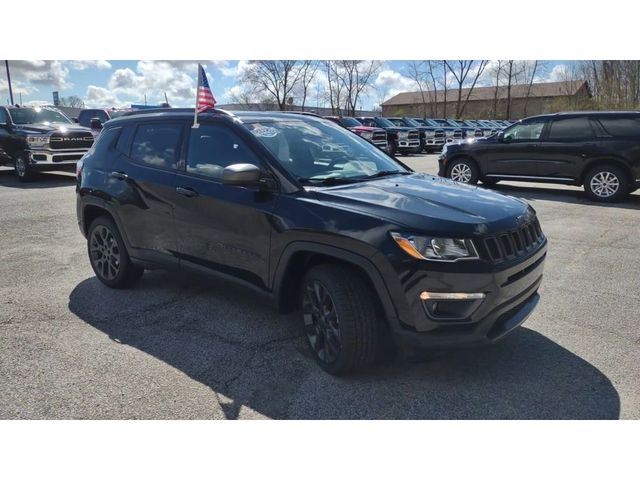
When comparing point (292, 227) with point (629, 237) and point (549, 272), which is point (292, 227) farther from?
point (629, 237)

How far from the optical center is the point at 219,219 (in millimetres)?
3883

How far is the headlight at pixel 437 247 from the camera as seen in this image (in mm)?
2867

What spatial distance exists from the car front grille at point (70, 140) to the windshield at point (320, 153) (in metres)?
11.6

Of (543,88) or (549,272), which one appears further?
(543,88)

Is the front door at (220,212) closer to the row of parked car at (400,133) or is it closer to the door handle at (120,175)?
the door handle at (120,175)

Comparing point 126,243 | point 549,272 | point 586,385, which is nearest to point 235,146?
point 126,243

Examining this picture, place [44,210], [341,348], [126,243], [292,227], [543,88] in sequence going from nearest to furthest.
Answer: [341,348] → [292,227] → [126,243] → [44,210] → [543,88]

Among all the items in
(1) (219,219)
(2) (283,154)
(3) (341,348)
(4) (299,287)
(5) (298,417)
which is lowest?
(5) (298,417)

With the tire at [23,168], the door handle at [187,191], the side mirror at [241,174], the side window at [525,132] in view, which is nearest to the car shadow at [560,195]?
the side window at [525,132]

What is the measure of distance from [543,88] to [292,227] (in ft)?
209

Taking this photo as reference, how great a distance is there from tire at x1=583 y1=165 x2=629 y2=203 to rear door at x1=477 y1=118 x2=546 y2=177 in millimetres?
1186

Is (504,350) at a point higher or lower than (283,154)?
lower

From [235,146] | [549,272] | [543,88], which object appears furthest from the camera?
[543,88]

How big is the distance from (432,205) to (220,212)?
1591 mm
